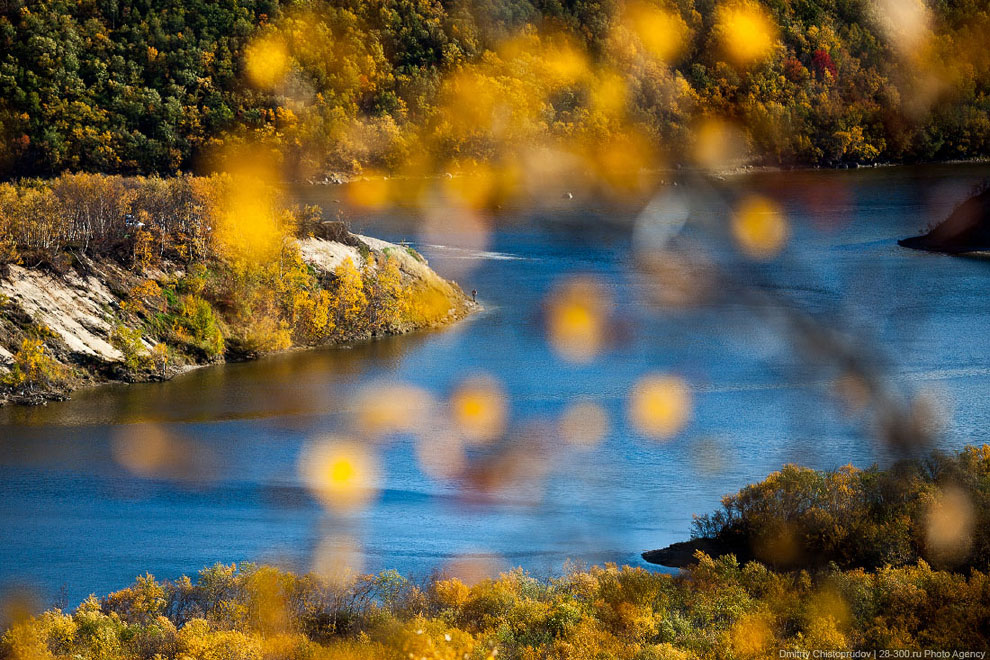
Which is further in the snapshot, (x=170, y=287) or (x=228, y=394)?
(x=170, y=287)

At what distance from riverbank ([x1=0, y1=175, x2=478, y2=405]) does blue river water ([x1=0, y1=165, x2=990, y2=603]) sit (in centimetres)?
106

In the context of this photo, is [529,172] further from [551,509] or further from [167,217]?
[551,509]

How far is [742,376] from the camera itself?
4291cm

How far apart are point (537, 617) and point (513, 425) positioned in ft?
53.7

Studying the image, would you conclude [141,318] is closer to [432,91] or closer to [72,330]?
[72,330]

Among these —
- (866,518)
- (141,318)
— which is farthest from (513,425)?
(866,518)

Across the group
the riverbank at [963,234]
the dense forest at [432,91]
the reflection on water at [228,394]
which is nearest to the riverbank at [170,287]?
the reflection on water at [228,394]

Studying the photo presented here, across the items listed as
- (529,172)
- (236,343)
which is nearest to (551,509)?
(236,343)

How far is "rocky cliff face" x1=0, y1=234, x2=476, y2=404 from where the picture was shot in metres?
38.9

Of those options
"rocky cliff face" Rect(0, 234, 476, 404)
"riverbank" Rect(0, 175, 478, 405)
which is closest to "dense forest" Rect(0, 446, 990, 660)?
"rocky cliff face" Rect(0, 234, 476, 404)

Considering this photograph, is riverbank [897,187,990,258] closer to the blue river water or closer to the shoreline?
the blue river water

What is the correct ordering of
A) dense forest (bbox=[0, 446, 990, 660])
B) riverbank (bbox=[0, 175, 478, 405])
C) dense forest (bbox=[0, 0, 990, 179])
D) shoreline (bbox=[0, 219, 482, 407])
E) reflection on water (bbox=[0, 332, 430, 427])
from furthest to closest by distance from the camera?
dense forest (bbox=[0, 0, 990, 179]) < riverbank (bbox=[0, 175, 478, 405]) < shoreline (bbox=[0, 219, 482, 407]) < reflection on water (bbox=[0, 332, 430, 427]) < dense forest (bbox=[0, 446, 990, 660])

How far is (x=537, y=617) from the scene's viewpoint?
2067cm

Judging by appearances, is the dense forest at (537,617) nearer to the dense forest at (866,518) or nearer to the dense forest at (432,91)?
the dense forest at (866,518)
